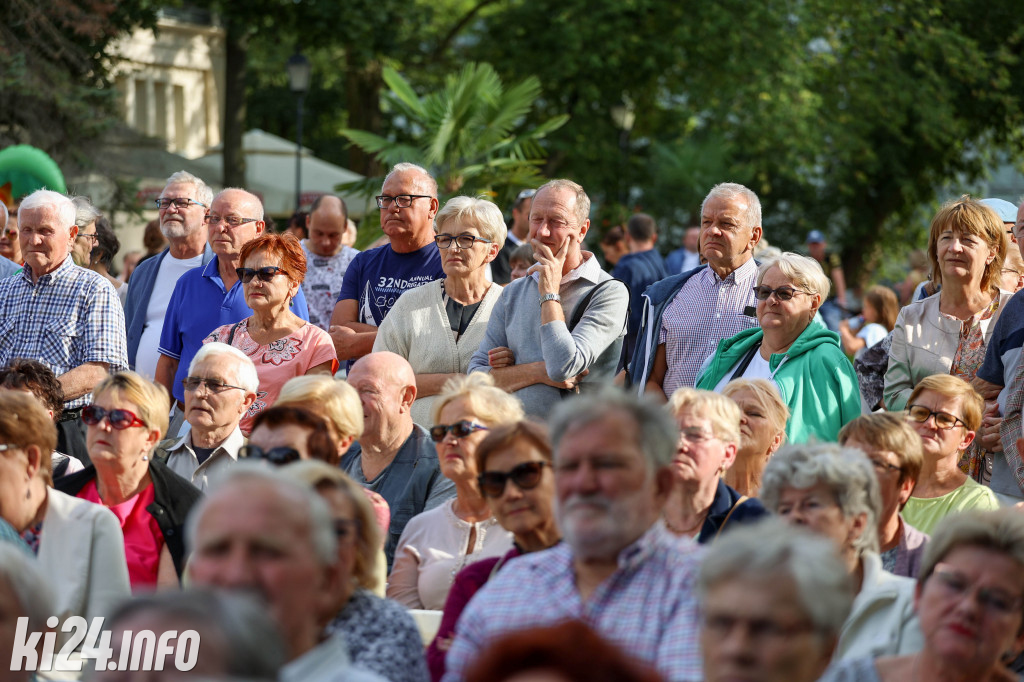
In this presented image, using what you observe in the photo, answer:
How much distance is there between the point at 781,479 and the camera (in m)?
3.77

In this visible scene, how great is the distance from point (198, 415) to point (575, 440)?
239cm

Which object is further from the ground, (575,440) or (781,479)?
(575,440)

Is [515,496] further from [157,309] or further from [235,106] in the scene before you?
[235,106]

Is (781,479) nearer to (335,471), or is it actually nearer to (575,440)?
(575,440)

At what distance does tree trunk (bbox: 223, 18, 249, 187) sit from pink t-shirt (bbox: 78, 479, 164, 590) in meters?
15.2

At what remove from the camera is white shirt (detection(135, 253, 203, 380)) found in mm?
7094

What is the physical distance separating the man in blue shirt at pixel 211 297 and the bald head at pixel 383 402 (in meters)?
1.33

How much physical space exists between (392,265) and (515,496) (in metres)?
3.29

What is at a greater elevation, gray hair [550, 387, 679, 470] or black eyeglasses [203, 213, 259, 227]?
gray hair [550, 387, 679, 470]

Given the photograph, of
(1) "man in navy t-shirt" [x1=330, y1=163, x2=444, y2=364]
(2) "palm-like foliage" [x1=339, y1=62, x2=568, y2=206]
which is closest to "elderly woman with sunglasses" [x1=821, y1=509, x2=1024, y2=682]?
(1) "man in navy t-shirt" [x1=330, y1=163, x2=444, y2=364]

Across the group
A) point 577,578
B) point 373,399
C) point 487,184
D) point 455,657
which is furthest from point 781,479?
point 487,184

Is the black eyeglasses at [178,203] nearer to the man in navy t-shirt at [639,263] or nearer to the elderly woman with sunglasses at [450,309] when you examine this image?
the elderly woman with sunglasses at [450,309]

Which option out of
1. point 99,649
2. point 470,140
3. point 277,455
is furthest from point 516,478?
point 470,140

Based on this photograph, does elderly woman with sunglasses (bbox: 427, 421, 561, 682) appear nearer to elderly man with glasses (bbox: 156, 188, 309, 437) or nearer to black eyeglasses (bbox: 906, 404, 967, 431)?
black eyeglasses (bbox: 906, 404, 967, 431)
